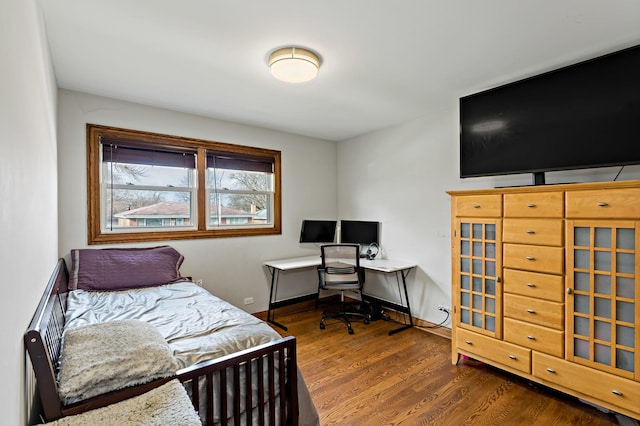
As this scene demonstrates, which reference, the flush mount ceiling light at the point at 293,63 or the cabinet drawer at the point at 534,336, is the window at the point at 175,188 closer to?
the flush mount ceiling light at the point at 293,63

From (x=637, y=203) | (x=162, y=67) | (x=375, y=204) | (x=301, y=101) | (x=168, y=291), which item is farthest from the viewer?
(x=375, y=204)

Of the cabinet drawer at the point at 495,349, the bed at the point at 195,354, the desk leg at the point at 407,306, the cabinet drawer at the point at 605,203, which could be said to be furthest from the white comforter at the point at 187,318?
the cabinet drawer at the point at 605,203

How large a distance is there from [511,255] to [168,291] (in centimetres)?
285

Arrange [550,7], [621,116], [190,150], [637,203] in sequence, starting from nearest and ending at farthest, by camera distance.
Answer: [550,7], [637,203], [621,116], [190,150]

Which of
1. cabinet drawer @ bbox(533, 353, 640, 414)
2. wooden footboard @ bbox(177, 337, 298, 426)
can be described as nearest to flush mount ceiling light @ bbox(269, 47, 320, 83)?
wooden footboard @ bbox(177, 337, 298, 426)

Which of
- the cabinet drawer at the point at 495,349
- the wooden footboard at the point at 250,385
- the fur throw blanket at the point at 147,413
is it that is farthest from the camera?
the cabinet drawer at the point at 495,349

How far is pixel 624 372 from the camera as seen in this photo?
1939 mm

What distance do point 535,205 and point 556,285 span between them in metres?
0.59

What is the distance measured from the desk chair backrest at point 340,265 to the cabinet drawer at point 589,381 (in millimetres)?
1839

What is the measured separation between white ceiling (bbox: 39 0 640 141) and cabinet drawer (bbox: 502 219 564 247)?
3.97ft

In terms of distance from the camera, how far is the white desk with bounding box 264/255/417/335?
3.60 meters

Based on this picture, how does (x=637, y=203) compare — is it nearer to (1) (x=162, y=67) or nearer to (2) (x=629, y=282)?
(2) (x=629, y=282)

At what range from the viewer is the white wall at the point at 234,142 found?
9.27 feet

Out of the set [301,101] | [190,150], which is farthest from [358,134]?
[190,150]
